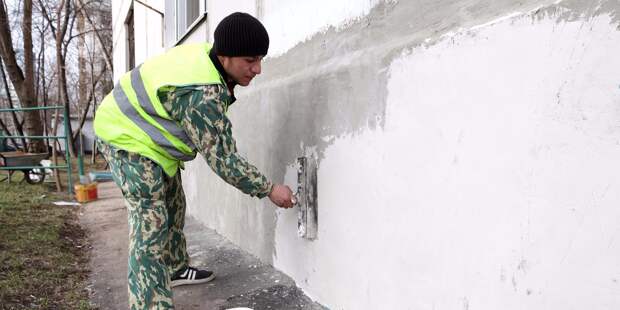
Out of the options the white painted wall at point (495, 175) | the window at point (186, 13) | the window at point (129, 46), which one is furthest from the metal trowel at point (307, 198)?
the window at point (129, 46)

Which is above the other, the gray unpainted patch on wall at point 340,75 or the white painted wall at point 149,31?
the white painted wall at point 149,31

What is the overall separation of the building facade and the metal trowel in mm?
44

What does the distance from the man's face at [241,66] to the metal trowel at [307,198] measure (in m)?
0.46

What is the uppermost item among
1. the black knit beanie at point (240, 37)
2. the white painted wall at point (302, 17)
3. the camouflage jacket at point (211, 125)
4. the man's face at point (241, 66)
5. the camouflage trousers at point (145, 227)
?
the white painted wall at point (302, 17)

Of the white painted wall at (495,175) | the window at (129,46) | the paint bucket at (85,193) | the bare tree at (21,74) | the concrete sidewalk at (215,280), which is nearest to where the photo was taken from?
the white painted wall at (495,175)

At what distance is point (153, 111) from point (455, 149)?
1.23 meters

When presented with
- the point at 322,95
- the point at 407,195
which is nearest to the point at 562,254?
the point at 407,195

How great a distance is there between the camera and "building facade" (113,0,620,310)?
0.97 metres

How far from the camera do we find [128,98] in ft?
6.39

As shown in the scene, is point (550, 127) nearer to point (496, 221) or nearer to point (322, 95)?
point (496, 221)

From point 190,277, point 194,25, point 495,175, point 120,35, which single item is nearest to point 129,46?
point 120,35

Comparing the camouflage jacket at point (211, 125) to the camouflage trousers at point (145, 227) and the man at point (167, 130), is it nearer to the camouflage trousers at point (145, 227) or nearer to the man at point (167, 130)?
the man at point (167, 130)

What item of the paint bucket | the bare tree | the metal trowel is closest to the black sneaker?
the metal trowel

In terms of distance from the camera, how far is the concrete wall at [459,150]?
0.96 meters
